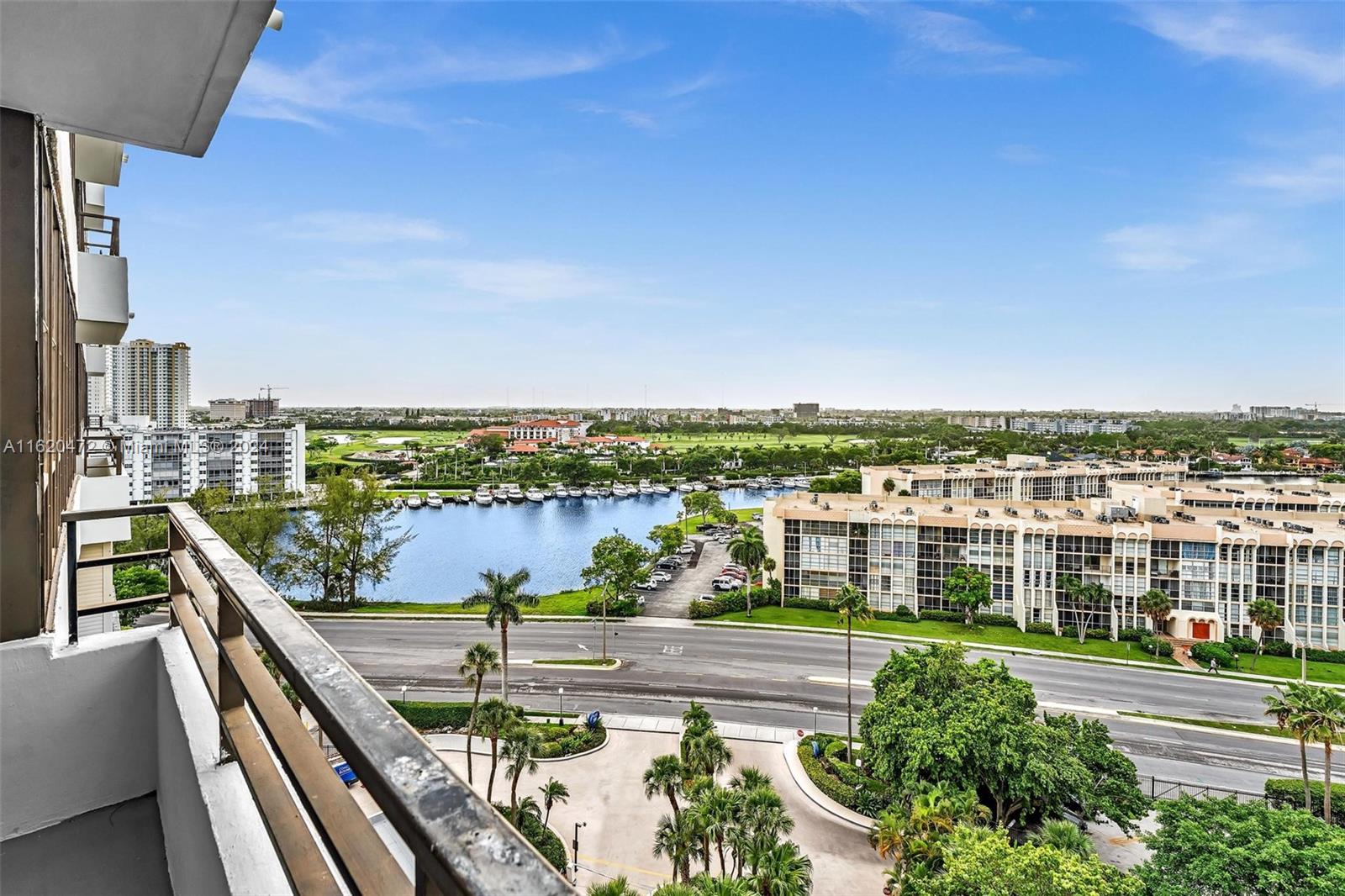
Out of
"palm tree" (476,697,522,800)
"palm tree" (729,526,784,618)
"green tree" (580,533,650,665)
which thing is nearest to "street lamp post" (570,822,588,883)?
"palm tree" (476,697,522,800)

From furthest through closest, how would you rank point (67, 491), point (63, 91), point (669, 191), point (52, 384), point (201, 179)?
point (669, 191) → point (201, 179) → point (67, 491) → point (52, 384) → point (63, 91)

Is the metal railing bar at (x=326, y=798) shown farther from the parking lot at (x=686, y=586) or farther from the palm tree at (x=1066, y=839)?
the parking lot at (x=686, y=586)

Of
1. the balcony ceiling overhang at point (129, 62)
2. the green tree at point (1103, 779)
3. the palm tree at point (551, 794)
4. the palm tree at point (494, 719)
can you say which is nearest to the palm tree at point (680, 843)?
Result: the palm tree at point (551, 794)

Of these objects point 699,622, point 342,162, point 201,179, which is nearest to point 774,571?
point 699,622

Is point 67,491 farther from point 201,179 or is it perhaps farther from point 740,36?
point 740,36

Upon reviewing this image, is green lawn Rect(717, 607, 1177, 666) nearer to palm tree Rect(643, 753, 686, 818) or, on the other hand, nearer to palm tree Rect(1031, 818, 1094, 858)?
palm tree Rect(1031, 818, 1094, 858)

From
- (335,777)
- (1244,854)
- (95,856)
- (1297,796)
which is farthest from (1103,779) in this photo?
(335,777)
